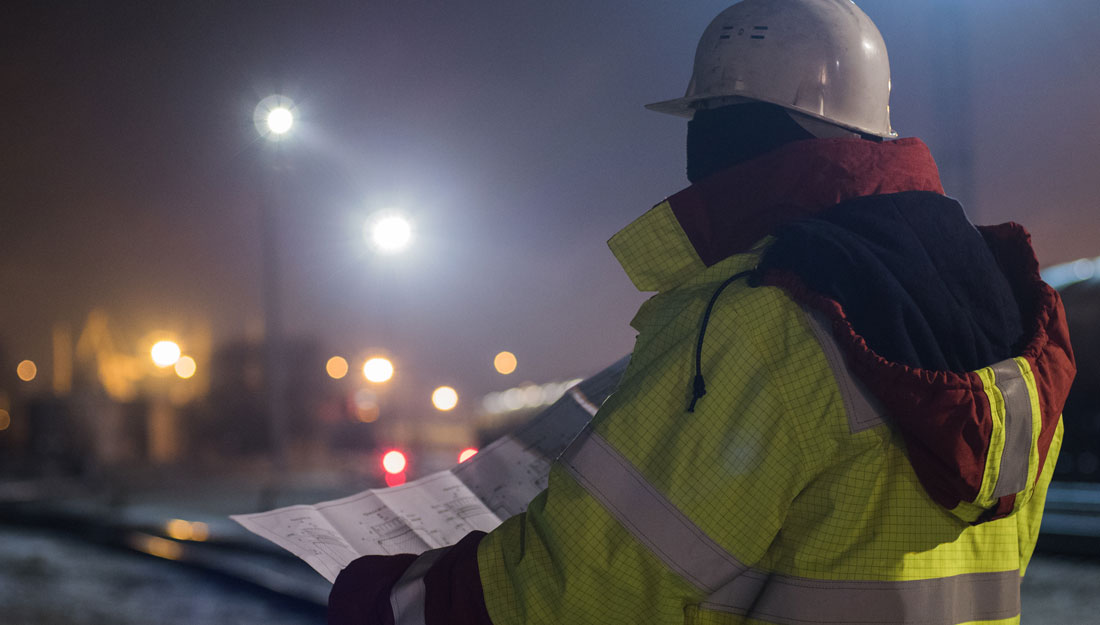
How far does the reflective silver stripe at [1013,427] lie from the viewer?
140 cm

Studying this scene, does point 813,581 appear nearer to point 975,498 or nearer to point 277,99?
point 975,498

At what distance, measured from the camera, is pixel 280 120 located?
1305 centimetres

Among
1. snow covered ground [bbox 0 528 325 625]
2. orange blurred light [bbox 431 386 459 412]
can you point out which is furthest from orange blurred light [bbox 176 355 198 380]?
snow covered ground [bbox 0 528 325 625]

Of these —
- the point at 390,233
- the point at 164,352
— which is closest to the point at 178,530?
the point at 390,233

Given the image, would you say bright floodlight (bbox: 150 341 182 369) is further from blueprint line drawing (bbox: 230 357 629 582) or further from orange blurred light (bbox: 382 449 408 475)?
blueprint line drawing (bbox: 230 357 629 582)

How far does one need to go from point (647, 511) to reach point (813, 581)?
301 mm

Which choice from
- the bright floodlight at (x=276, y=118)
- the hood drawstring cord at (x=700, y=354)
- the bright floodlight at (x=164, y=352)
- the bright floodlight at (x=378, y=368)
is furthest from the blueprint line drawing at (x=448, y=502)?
the bright floodlight at (x=164, y=352)

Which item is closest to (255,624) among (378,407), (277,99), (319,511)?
(319,511)

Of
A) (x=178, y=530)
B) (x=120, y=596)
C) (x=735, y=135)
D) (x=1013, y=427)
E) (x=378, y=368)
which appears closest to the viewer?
(x=1013, y=427)

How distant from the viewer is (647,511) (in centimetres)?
130

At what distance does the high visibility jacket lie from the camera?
130 centimetres

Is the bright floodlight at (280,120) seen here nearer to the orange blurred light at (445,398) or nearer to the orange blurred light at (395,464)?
the orange blurred light at (395,464)

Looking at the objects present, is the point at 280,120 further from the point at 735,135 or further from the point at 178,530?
the point at 735,135

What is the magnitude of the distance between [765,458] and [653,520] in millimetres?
183
